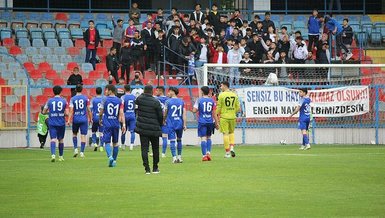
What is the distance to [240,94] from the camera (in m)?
35.5

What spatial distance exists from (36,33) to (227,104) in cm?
1449

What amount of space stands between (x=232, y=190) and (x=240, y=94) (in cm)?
1823

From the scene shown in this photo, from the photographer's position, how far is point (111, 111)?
23453mm

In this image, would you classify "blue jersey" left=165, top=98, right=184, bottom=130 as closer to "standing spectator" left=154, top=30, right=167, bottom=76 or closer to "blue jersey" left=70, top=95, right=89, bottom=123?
"blue jersey" left=70, top=95, right=89, bottom=123

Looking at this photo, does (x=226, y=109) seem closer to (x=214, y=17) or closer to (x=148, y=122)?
(x=148, y=122)

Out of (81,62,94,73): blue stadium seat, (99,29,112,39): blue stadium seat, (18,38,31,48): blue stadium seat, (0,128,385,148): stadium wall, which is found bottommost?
(0,128,385,148): stadium wall

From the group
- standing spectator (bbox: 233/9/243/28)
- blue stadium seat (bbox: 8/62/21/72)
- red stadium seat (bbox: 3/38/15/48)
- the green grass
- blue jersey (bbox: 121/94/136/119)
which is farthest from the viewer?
standing spectator (bbox: 233/9/243/28)

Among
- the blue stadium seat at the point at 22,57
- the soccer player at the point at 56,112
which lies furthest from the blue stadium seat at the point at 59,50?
the soccer player at the point at 56,112

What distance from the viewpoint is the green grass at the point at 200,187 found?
48.0ft

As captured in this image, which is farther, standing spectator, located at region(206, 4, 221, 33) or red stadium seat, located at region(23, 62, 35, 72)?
standing spectator, located at region(206, 4, 221, 33)

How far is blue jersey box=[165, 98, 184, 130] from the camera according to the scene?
2512cm

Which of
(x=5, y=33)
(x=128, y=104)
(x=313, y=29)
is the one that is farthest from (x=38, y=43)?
(x=313, y=29)

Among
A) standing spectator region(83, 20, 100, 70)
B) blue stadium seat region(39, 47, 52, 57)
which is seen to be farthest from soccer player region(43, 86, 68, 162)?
blue stadium seat region(39, 47, 52, 57)

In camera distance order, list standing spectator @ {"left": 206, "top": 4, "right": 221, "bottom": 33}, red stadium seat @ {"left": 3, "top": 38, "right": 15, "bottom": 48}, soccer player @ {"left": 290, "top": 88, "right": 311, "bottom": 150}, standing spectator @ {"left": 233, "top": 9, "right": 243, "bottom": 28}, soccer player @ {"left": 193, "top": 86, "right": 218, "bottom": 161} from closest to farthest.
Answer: soccer player @ {"left": 193, "top": 86, "right": 218, "bottom": 161} → soccer player @ {"left": 290, "top": 88, "right": 311, "bottom": 150} → red stadium seat @ {"left": 3, "top": 38, "right": 15, "bottom": 48} → standing spectator @ {"left": 206, "top": 4, "right": 221, "bottom": 33} → standing spectator @ {"left": 233, "top": 9, "right": 243, "bottom": 28}
